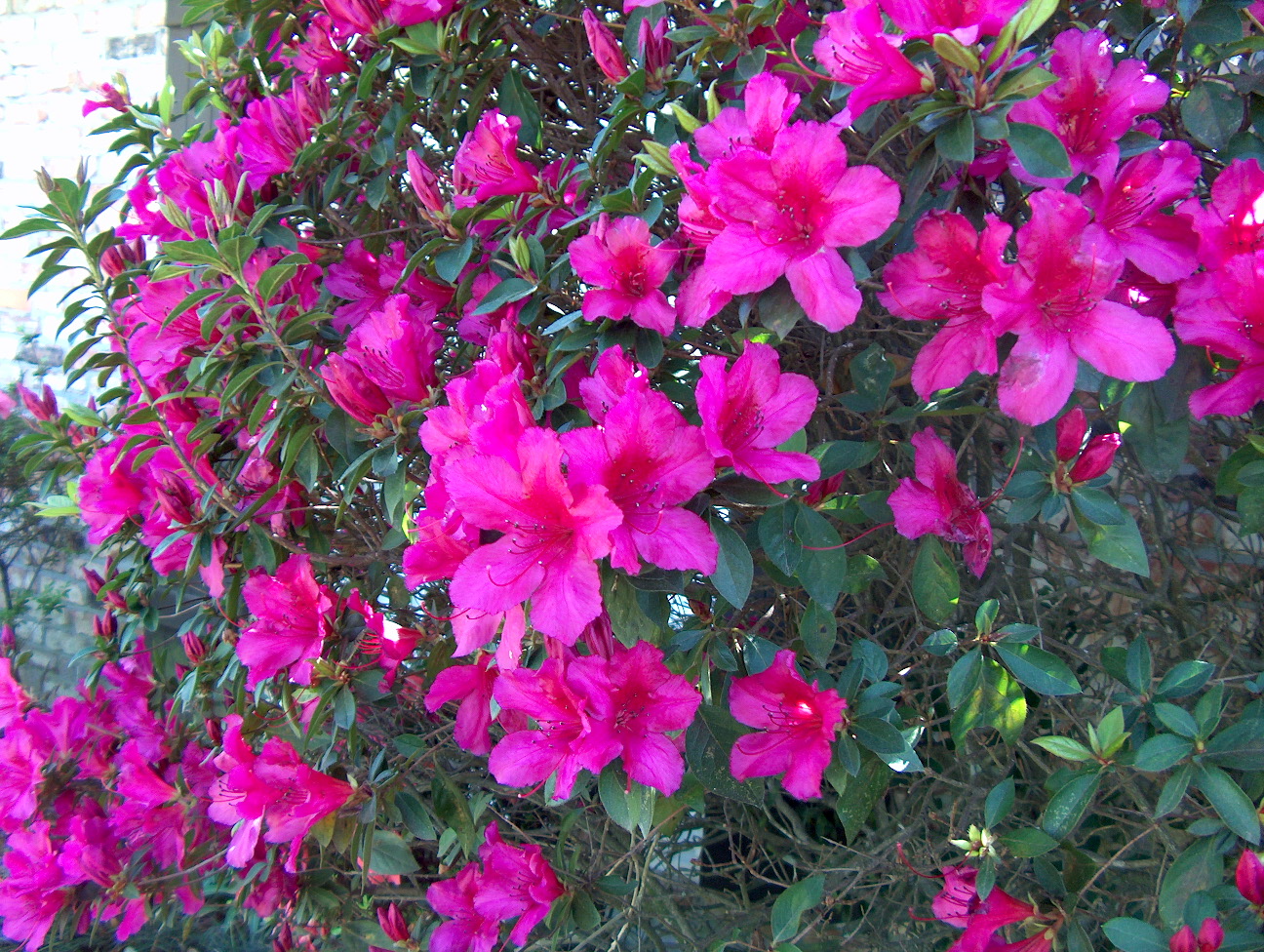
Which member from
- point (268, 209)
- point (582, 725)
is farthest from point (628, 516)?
point (268, 209)

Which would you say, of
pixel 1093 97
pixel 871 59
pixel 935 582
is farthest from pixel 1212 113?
pixel 935 582

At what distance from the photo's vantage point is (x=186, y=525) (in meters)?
1.19

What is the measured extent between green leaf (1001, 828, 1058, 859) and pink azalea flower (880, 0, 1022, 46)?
0.78 m

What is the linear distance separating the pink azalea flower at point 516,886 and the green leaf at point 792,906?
0.96ft

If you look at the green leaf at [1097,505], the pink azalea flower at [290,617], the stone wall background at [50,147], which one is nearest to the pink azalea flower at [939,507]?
the green leaf at [1097,505]

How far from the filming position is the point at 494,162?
1.05 metres

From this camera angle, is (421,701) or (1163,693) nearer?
(1163,693)

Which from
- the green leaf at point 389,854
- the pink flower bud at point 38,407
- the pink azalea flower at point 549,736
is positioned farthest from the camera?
the pink flower bud at point 38,407

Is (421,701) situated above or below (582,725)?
below

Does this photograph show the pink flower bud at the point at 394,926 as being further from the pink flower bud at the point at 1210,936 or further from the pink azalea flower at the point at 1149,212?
the pink azalea flower at the point at 1149,212

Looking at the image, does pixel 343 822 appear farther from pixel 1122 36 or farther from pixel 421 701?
pixel 1122 36

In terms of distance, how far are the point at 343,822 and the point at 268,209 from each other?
0.81 meters

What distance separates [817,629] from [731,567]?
196 millimetres

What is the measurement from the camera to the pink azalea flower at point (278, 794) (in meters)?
1.13
